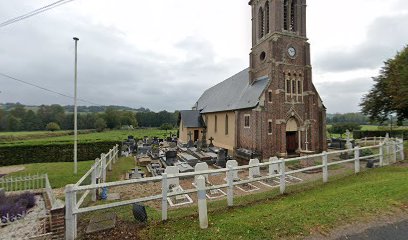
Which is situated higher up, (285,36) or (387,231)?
(285,36)

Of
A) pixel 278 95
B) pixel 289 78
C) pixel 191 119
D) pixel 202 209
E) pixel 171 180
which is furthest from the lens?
pixel 191 119

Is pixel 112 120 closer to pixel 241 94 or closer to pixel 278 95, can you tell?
pixel 241 94

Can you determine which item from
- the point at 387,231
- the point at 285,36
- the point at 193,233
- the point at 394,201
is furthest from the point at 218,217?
the point at 285,36

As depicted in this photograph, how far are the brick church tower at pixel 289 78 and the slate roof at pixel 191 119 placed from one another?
12517 mm

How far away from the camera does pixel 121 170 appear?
54.9 feet

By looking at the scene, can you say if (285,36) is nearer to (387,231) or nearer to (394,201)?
(394,201)

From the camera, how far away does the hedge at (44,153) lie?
2136cm

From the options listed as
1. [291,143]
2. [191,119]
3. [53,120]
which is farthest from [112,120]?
[291,143]

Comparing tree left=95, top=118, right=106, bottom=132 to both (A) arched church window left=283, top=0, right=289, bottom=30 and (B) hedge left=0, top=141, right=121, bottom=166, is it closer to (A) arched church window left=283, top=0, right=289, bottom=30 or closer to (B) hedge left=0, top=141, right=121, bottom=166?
(B) hedge left=0, top=141, right=121, bottom=166

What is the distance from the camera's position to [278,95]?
811 inches

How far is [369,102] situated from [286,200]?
2575cm

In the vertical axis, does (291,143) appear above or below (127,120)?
below

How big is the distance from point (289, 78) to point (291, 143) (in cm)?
644

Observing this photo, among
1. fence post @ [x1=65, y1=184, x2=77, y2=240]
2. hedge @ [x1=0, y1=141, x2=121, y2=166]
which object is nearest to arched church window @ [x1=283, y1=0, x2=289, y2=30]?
hedge @ [x1=0, y1=141, x2=121, y2=166]
